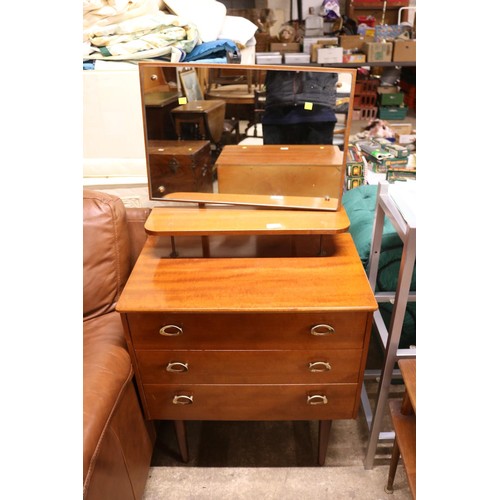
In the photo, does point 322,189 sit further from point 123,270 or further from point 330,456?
point 330,456

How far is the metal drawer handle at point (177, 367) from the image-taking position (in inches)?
43.4

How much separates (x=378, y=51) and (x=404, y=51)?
24 cm

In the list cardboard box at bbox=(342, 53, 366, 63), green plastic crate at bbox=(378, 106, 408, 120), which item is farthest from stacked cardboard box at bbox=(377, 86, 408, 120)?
cardboard box at bbox=(342, 53, 366, 63)

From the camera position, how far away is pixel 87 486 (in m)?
0.88

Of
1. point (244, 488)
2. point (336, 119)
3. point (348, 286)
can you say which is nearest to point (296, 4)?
point (336, 119)

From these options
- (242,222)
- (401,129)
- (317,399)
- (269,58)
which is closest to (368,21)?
(269,58)

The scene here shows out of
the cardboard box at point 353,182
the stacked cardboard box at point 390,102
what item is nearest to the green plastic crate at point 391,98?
the stacked cardboard box at point 390,102

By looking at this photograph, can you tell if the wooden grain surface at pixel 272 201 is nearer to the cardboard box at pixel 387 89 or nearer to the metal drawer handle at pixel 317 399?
the metal drawer handle at pixel 317 399

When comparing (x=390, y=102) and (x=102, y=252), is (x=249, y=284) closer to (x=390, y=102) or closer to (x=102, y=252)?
(x=102, y=252)

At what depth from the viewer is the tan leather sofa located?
97 cm

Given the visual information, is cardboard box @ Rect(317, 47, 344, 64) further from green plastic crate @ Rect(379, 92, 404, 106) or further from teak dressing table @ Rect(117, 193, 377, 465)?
teak dressing table @ Rect(117, 193, 377, 465)

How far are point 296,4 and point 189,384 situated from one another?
3940mm

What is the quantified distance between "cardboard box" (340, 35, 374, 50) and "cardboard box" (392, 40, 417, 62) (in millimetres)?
252

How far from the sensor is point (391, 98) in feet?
13.7
